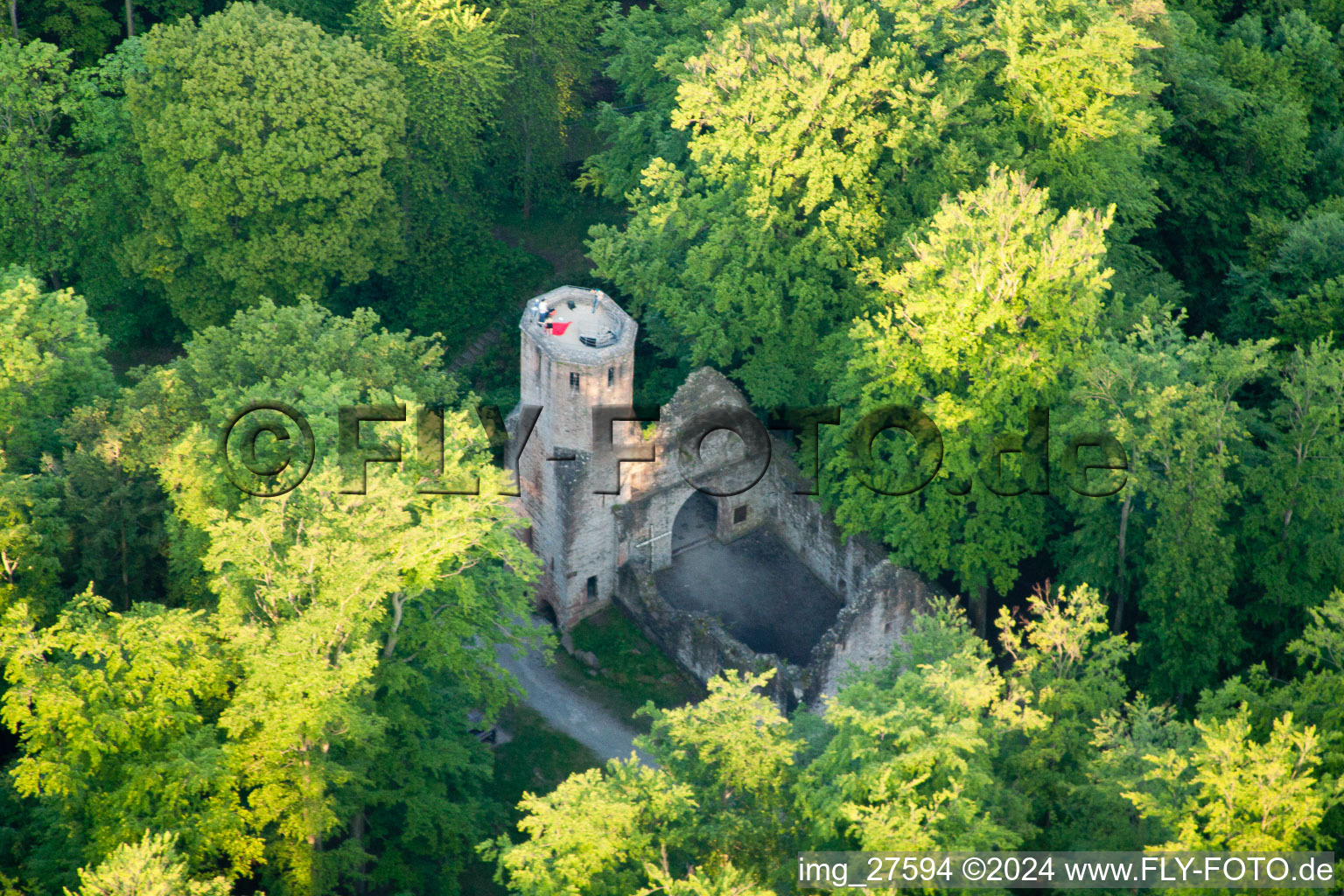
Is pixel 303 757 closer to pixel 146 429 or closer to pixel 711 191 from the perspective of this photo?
pixel 146 429

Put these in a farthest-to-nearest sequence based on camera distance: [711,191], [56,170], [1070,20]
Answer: [56,170], [711,191], [1070,20]

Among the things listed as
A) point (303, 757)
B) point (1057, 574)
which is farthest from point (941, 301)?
point (303, 757)

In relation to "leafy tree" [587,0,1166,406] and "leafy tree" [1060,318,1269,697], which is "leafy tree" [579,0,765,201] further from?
"leafy tree" [1060,318,1269,697]

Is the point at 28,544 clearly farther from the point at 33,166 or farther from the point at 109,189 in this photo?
the point at 33,166

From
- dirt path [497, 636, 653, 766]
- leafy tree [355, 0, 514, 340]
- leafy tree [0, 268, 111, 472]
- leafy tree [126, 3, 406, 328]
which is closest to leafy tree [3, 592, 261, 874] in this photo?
leafy tree [0, 268, 111, 472]

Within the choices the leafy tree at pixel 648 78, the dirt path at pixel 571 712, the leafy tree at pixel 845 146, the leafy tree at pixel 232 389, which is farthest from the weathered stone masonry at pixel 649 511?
the leafy tree at pixel 648 78

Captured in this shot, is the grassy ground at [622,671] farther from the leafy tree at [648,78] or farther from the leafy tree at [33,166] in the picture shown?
the leafy tree at [33,166]

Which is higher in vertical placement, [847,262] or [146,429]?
[847,262]
